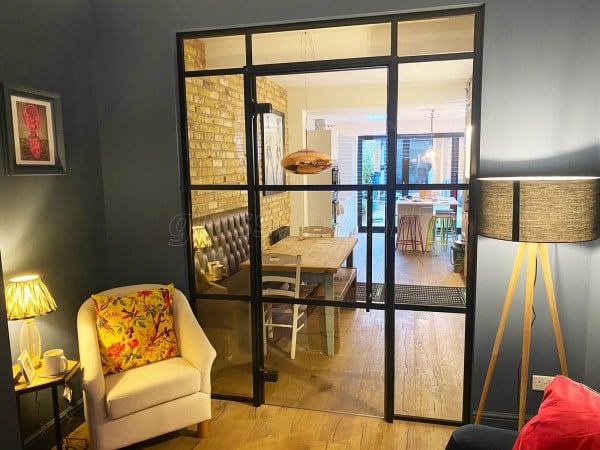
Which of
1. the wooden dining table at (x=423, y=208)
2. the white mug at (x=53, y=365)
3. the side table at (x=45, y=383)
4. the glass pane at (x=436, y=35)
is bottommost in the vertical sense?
the side table at (x=45, y=383)

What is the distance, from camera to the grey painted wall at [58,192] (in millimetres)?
2414

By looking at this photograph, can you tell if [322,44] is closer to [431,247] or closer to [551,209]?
[431,247]

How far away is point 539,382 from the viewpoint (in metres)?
2.61

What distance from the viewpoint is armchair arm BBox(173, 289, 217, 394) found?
2.63 meters

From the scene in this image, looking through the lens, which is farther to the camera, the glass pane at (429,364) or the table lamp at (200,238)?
the table lamp at (200,238)

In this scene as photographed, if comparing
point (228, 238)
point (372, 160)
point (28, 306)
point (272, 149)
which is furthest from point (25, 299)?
point (372, 160)

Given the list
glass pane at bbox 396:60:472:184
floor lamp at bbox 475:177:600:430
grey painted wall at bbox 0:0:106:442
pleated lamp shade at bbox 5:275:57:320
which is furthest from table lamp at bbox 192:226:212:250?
floor lamp at bbox 475:177:600:430

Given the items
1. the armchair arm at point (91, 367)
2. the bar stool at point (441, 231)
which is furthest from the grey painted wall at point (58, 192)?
the bar stool at point (441, 231)

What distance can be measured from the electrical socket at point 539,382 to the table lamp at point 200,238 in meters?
2.19

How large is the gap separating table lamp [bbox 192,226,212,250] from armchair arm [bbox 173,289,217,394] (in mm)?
352

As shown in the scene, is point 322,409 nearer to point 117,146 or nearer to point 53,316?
point 53,316

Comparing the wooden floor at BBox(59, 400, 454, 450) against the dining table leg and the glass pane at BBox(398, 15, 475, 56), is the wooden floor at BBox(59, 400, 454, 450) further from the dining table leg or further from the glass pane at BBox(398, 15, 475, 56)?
the glass pane at BBox(398, 15, 475, 56)

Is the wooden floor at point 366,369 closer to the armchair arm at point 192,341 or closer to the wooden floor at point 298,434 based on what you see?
the wooden floor at point 298,434

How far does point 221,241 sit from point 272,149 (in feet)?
2.39
